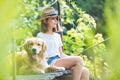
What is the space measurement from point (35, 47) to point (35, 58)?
0.11m

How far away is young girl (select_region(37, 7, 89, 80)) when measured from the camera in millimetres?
3238

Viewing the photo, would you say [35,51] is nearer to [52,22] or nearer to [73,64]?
[73,64]

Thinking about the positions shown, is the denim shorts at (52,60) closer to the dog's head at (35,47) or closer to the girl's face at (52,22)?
the dog's head at (35,47)

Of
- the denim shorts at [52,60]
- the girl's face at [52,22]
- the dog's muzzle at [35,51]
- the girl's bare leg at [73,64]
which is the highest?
the girl's face at [52,22]

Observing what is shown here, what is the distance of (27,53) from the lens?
3.13 m

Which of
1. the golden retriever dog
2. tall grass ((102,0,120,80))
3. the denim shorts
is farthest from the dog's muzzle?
tall grass ((102,0,120,80))

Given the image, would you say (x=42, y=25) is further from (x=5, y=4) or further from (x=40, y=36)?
(x=5, y=4)

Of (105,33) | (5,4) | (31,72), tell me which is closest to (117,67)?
(105,33)

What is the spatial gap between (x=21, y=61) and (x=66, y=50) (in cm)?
199

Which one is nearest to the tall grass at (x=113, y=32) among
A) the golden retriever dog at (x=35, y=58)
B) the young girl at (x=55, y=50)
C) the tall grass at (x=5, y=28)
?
the tall grass at (x=5, y=28)

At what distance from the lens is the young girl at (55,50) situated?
324 cm

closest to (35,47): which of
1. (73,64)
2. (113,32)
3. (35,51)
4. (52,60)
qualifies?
(35,51)

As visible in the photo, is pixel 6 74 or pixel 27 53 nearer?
pixel 6 74

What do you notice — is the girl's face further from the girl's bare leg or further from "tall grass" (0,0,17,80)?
"tall grass" (0,0,17,80)
